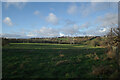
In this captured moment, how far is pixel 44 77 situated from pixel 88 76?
439 cm

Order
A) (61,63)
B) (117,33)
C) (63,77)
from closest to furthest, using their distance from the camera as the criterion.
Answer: (63,77) < (61,63) < (117,33)

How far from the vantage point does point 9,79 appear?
7.00 m

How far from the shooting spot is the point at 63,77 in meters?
6.97

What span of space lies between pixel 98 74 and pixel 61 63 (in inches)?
184

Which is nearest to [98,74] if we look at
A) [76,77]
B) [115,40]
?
[76,77]

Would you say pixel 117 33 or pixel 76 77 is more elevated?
pixel 117 33

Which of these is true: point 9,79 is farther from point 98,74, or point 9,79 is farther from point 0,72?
point 98,74

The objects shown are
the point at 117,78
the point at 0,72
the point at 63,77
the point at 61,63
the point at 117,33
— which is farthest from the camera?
the point at 117,33

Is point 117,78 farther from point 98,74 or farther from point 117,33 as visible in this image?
point 117,33

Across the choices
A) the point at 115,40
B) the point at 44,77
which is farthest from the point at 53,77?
the point at 115,40

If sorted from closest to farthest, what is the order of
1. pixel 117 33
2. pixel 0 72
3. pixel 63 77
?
pixel 63 77 → pixel 0 72 → pixel 117 33

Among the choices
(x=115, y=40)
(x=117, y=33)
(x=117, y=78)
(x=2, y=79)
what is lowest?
(x=2, y=79)

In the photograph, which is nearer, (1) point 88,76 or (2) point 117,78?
(2) point 117,78

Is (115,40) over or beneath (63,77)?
over
